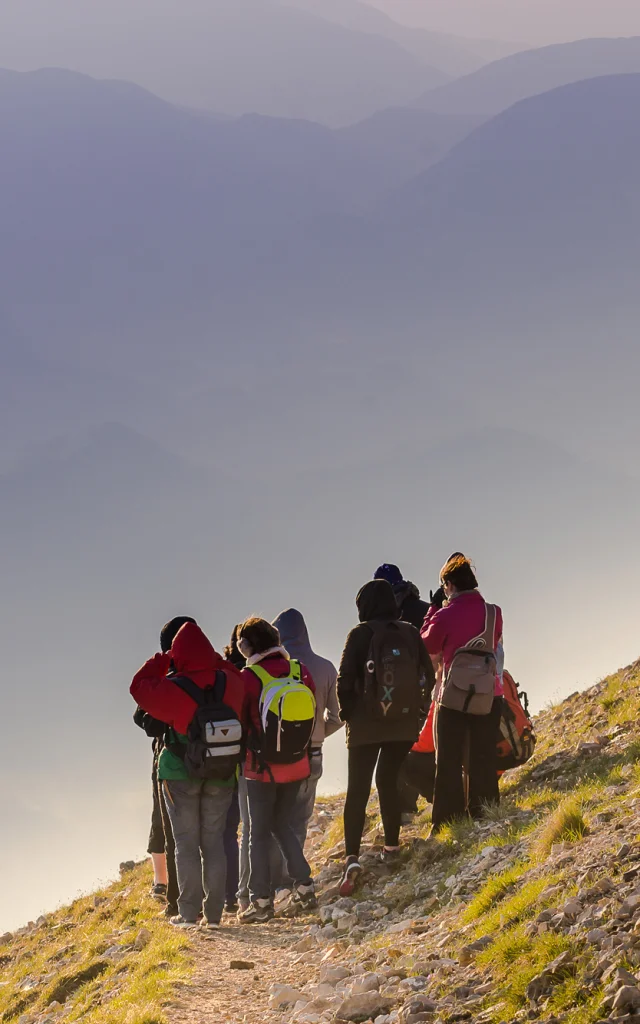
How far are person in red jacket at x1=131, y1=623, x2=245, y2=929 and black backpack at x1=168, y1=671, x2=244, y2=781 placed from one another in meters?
0.05

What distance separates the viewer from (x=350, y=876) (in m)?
9.50

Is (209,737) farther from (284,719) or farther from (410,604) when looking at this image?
(410,604)

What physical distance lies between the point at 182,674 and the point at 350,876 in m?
2.47

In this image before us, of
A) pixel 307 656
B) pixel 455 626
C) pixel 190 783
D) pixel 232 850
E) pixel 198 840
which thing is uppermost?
pixel 307 656

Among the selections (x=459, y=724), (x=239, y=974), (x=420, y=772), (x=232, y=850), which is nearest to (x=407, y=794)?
(x=420, y=772)

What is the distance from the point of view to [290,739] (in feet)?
30.7

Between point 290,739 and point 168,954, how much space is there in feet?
6.75

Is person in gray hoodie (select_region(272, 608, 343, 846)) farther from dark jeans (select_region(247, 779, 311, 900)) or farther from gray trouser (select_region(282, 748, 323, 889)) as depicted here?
dark jeans (select_region(247, 779, 311, 900))

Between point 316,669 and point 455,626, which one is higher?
point 316,669

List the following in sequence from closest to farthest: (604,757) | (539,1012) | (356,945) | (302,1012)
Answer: (539,1012)
(302,1012)
(356,945)
(604,757)

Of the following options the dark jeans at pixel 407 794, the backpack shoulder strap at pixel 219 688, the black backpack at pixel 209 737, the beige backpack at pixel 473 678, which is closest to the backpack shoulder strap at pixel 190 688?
the black backpack at pixel 209 737

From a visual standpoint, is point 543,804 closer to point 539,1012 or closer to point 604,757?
point 604,757

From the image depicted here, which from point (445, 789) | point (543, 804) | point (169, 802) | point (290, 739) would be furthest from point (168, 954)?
point (543, 804)

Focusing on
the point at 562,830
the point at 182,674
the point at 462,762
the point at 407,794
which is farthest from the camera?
the point at 407,794
